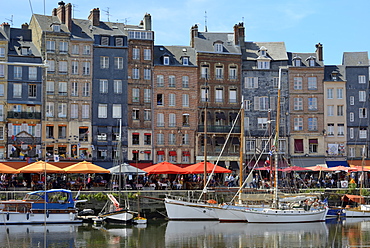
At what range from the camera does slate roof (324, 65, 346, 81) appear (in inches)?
2680

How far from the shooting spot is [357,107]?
222ft

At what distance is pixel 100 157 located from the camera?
201 feet

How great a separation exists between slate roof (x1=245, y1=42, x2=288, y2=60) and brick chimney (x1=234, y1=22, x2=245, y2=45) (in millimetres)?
1351

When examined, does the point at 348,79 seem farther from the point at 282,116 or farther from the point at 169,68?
the point at 169,68

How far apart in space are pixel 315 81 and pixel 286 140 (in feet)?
24.5

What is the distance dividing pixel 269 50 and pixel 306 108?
7904 millimetres

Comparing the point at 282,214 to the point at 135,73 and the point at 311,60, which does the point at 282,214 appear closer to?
the point at 135,73

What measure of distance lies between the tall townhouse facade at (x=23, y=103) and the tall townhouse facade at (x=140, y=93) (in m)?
9.28

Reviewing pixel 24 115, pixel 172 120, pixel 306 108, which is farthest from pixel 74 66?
pixel 306 108

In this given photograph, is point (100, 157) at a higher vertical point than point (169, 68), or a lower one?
lower

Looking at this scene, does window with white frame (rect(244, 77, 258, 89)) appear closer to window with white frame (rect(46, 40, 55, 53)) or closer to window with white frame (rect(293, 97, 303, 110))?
window with white frame (rect(293, 97, 303, 110))

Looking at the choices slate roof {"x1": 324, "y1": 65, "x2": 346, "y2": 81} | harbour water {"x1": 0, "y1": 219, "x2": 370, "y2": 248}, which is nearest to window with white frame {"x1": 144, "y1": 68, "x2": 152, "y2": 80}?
slate roof {"x1": 324, "y1": 65, "x2": 346, "y2": 81}

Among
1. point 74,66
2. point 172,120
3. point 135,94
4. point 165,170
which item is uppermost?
point 74,66

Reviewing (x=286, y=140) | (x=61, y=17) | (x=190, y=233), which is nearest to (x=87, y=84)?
(x=61, y=17)
